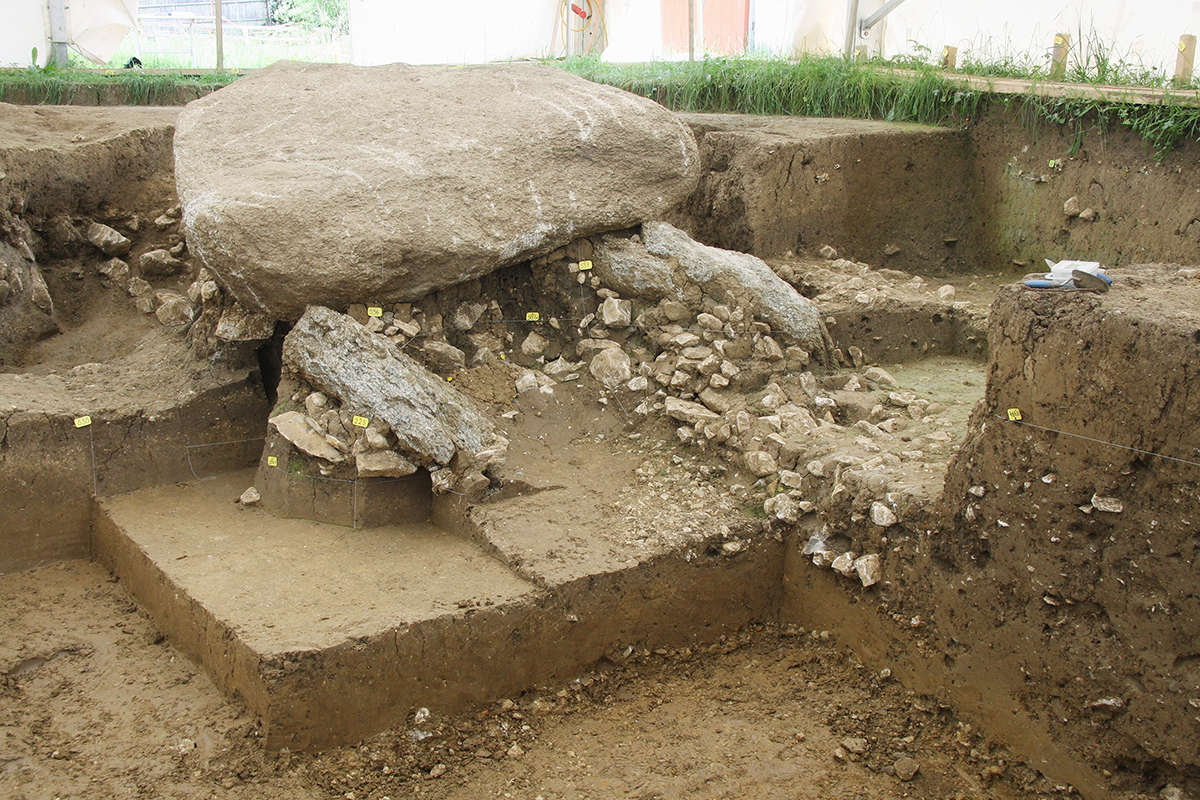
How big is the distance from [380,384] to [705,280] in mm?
1336

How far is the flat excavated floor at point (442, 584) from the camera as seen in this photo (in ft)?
8.20

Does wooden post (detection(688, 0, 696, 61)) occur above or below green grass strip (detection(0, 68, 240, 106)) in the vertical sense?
above

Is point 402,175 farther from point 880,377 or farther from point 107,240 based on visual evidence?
point 880,377

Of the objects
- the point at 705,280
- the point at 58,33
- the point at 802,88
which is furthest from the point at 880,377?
the point at 58,33

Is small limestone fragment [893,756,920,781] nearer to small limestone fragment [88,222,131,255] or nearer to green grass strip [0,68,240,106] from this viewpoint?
small limestone fragment [88,222,131,255]

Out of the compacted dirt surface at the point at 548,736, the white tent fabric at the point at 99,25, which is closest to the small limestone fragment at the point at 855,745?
the compacted dirt surface at the point at 548,736

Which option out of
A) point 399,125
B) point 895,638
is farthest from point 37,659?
point 895,638

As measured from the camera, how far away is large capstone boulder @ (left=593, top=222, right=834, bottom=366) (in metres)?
3.69

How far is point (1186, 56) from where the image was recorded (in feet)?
14.7

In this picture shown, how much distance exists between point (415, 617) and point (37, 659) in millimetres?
1213

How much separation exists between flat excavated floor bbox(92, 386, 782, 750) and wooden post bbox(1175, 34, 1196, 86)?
3234 millimetres

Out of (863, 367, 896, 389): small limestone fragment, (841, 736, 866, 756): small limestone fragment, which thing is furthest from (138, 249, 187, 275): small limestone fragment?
(841, 736, 866, 756): small limestone fragment

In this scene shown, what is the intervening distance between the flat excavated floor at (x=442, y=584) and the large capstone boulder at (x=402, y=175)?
74 centimetres

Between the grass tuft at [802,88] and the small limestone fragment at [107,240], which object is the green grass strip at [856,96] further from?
the small limestone fragment at [107,240]
